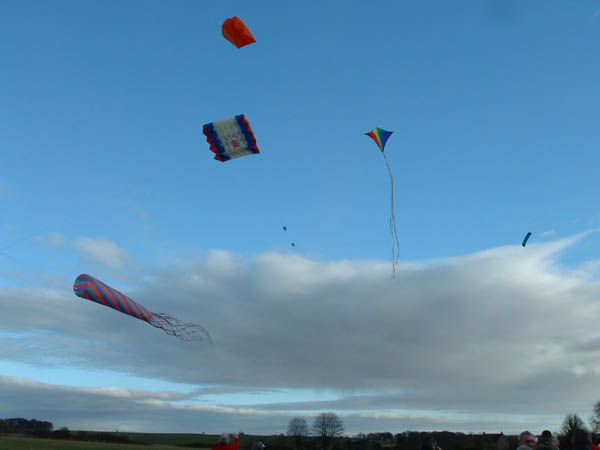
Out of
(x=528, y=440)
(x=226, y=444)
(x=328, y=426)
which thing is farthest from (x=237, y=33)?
(x=328, y=426)

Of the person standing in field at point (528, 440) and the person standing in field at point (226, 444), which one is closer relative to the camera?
the person standing in field at point (528, 440)

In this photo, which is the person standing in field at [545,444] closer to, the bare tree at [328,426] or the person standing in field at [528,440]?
the person standing in field at [528,440]

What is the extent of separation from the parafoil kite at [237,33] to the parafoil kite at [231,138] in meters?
3.02

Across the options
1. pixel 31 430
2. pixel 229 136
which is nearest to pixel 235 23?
pixel 229 136

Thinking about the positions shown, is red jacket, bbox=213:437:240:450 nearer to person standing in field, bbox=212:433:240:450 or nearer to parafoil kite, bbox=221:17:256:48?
person standing in field, bbox=212:433:240:450

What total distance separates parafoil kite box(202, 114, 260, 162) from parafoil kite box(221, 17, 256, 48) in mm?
3017

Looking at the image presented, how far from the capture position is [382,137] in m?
24.5

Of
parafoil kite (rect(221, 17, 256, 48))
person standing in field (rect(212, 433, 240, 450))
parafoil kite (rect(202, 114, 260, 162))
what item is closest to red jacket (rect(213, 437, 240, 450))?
person standing in field (rect(212, 433, 240, 450))

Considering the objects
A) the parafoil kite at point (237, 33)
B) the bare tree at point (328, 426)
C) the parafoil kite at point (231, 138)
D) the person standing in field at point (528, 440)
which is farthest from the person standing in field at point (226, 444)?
the bare tree at point (328, 426)

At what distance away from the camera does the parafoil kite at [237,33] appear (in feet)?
72.0

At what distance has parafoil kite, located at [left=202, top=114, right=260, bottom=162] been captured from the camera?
23391 mm

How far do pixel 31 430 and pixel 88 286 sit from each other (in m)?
81.1

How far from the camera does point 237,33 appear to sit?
2198cm

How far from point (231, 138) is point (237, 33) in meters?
4.30
